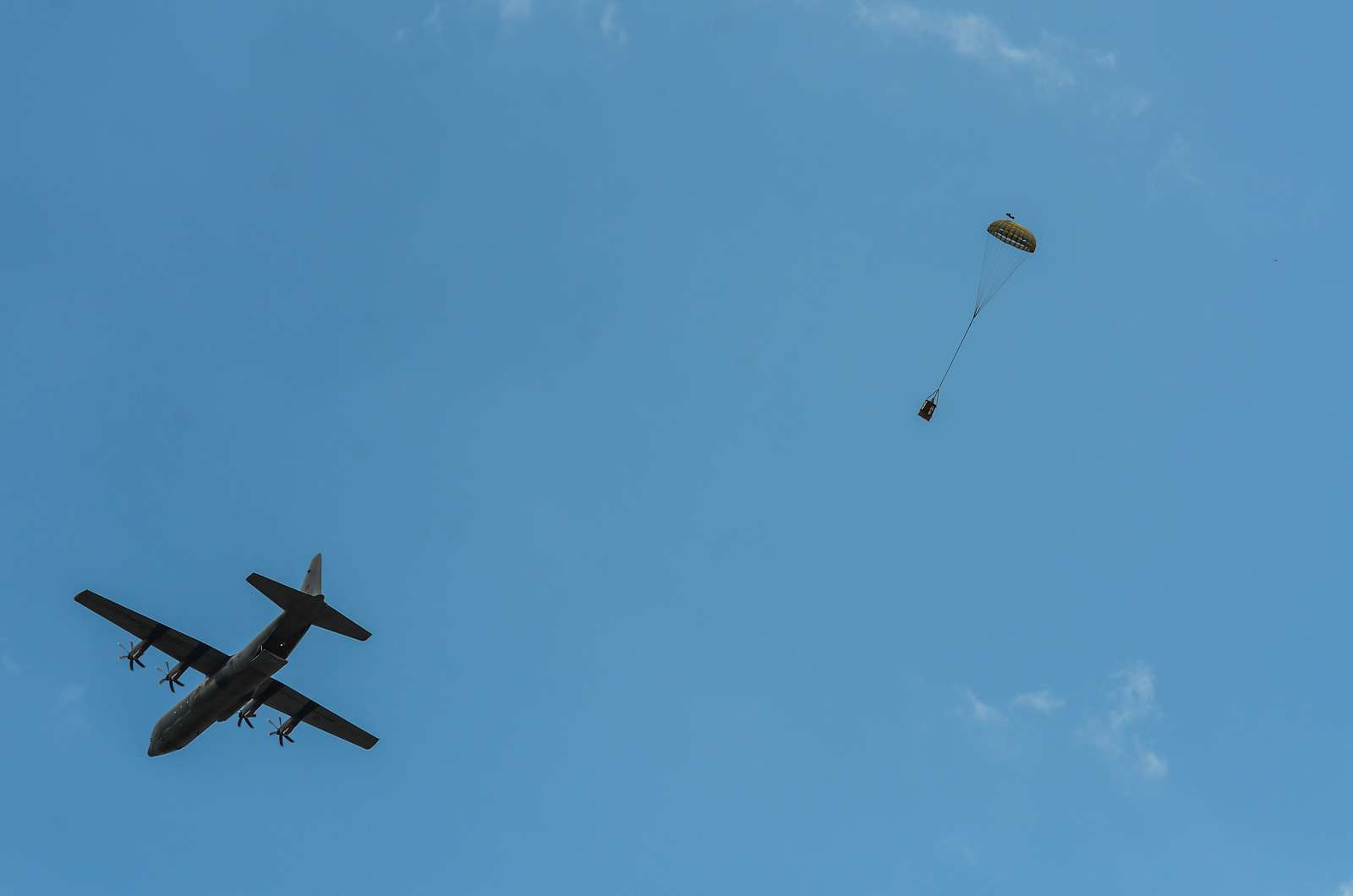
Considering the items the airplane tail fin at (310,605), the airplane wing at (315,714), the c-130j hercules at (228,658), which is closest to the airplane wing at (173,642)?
the c-130j hercules at (228,658)

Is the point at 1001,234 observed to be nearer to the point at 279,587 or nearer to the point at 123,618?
the point at 279,587

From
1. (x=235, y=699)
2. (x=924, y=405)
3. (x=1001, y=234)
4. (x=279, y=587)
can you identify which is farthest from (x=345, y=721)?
(x=1001, y=234)

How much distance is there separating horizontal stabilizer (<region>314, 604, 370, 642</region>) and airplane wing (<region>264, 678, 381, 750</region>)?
12.2 metres

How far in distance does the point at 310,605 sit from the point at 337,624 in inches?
75.3

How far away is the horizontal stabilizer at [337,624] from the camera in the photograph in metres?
72.3

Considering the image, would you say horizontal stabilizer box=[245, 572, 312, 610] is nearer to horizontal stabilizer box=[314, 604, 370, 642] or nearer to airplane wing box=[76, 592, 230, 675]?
horizontal stabilizer box=[314, 604, 370, 642]

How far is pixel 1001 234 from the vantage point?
3081 inches

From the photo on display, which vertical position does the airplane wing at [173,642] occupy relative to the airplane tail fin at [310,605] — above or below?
below

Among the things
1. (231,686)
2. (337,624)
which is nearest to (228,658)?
(231,686)

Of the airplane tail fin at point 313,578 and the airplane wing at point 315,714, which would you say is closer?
the airplane tail fin at point 313,578

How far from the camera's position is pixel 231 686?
75938mm

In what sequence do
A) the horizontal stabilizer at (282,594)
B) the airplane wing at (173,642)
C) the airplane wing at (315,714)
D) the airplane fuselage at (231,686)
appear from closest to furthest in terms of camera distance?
the horizontal stabilizer at (282,594), the airplane fuselage at (231,686), the airplane wing at (173,642), the airplane wing at (315,714)

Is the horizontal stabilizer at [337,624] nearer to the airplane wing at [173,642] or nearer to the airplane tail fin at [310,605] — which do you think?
the airplane tail fin at [310,605]

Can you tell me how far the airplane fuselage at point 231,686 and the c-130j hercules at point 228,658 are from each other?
0.15 feet
